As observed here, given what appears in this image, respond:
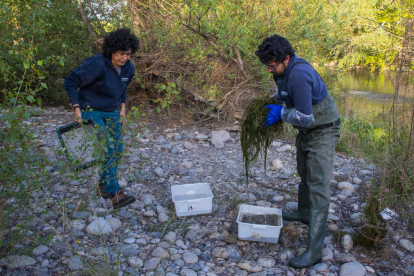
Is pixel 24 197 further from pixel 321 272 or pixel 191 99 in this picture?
pixel 191 99

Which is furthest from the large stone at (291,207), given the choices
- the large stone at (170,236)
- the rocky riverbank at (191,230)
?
the large stone at (170,236)

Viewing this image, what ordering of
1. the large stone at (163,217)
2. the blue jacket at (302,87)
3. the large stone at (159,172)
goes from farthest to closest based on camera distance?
1. the large stone at (159,172)
2. the large stone at (163,217)
3. the blue jacket at (302,87)

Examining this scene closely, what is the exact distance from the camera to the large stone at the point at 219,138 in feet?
18.6

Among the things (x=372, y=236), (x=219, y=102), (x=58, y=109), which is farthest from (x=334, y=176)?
(x=58, y=109)

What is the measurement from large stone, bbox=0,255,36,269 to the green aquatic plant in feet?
7.00

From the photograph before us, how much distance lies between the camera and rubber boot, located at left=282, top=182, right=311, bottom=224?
10.9 ft

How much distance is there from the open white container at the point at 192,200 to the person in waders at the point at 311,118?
1054 mm

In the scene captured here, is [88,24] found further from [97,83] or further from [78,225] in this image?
[78,225]

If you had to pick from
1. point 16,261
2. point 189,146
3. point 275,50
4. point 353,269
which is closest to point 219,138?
point 189,146

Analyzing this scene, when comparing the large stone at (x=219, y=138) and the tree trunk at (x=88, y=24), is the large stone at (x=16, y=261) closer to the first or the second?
the large stone at (x=219, y=138)

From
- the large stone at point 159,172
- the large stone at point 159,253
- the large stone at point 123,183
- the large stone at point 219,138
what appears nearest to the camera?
the large stone at point 159,253

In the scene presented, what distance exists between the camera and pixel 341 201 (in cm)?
392

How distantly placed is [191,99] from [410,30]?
4.50 meters

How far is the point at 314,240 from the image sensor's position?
2746 millimetres
